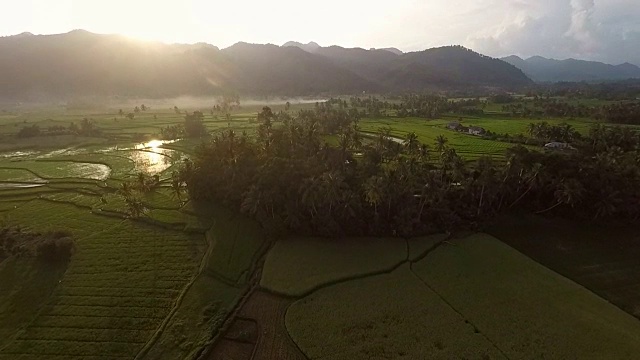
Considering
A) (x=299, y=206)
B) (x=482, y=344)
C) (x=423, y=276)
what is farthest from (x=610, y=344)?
(x=299, y=206)

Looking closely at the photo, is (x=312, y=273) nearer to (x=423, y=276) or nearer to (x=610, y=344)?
(x=423, y=276)

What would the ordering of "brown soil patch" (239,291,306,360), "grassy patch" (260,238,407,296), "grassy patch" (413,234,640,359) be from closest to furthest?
"grassy patch" (413,234,640,359) → "brown soil patch" (239,291,306,360) → "grassy patch" (260,238,407,296)

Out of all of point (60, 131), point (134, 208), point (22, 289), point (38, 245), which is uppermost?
point (60, 131)

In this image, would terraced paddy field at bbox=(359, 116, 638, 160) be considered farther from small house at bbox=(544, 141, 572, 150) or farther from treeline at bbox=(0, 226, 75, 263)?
treeline at bbox=(0, 226, 75, 263)

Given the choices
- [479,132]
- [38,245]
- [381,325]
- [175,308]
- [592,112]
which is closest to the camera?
[381,325]

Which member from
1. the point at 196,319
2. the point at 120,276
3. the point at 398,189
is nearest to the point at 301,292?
the point at 196,319

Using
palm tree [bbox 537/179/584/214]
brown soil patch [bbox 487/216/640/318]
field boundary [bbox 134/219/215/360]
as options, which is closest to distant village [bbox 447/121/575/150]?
palm tree [bbox 537/179/584/214]

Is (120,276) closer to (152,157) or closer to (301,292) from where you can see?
(301,292)
